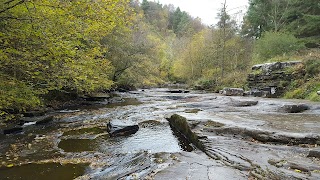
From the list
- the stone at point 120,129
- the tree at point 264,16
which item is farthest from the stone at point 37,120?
the tree at point 264,16

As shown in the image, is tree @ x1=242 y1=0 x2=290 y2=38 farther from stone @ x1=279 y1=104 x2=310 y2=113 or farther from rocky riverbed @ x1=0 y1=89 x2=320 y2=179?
rocky riverbed @ x1=0 y1=89 x2=320 y2=179

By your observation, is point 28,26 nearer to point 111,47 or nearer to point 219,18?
point 111,47

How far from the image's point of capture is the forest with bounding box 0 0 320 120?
20.9 ft

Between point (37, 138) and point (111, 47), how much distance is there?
1572cm

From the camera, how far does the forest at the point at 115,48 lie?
6355 millimetres

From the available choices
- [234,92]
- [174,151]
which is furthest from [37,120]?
[234,92]

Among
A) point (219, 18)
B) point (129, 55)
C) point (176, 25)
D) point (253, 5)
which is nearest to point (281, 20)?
point (253, 5)

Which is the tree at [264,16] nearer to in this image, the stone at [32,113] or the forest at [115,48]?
the forest at [115,48]

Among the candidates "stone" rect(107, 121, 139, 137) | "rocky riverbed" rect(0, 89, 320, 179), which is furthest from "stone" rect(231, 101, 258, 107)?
"stone" rect(107, 121, 139, 137)

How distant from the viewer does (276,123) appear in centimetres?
780

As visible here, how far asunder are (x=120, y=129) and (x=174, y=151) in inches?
112

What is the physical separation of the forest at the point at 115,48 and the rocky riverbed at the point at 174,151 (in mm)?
1519

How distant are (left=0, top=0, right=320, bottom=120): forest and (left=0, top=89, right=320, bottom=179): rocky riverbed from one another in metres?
1.52

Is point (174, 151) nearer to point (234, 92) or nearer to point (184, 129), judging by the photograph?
point (184, 129)
